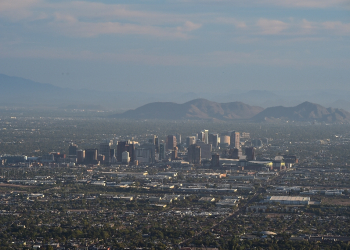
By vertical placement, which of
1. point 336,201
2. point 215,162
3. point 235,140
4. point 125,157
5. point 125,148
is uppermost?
point 235,140

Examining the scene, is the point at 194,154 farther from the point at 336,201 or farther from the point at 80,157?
the point at 336,201

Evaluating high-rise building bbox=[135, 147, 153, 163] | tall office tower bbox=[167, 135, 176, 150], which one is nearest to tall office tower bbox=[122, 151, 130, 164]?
high-rise building bbox=[135, 147, 153, 163]

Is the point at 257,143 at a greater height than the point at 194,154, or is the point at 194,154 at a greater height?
the point at 257,143

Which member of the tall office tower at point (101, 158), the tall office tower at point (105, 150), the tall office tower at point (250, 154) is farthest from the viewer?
the tall office tower at point (250, 154)

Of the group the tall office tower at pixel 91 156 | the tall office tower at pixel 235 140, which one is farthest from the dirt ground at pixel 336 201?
the tall office tower at pixel 235 140

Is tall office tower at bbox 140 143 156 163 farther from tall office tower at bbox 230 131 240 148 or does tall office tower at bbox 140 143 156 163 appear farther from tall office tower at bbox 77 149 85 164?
tall office tower at bbox 230 131 240 148

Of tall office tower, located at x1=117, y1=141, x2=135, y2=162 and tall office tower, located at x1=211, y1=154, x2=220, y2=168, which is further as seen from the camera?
tall office tower, located at x1=117, y1=141, x2=135, y2=162

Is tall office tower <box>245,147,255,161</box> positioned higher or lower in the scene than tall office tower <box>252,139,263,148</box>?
lower

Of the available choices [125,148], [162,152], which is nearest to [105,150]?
[125,148]

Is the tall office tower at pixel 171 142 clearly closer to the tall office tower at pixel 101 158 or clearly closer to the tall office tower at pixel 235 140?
the tall office tower at pixel 235 140

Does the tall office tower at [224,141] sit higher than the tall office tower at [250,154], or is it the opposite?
the tall office tower at [224,141]

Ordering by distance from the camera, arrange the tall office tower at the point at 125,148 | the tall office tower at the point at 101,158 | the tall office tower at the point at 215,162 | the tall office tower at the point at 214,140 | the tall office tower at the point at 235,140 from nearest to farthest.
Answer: the tall office tower at the point at 215,162, the tall office tower at the point at 101,158, the tall office tower at the point at 125,148, the tall office tower at the point at 235,140, the tall office tower at the point at 214,140
